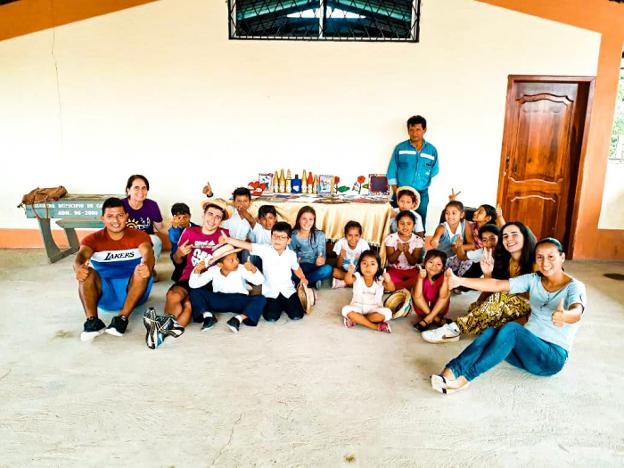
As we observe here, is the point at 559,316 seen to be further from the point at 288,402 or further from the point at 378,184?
the point at 378,184

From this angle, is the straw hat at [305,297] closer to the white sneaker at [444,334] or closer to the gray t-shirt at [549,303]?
the white sneaker at [444,334]

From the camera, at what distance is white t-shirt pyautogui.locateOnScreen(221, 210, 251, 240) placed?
462 cm

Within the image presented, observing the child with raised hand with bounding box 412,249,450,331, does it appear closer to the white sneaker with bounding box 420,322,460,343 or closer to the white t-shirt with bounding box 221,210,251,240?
the white sneaker with bounding box 420,322,460,343

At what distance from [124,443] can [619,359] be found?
10.1ft

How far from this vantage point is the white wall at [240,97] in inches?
208

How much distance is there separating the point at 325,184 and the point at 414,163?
3.53 ft

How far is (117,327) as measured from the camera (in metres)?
3.28

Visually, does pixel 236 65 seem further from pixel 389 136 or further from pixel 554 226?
pixel 554 226

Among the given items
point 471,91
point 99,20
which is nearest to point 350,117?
point 471,91

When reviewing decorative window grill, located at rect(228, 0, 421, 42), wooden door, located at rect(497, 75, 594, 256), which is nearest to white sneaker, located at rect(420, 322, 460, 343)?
wooden door, located at rect(497, 75, 594, 256)

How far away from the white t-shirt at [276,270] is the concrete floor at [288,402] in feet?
0.89

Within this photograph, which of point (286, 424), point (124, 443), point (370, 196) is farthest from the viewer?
point (370, 196)

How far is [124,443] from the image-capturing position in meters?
2.16

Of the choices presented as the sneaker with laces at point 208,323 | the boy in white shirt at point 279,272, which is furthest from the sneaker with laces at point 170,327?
the boy in white shirt at point 279,272
